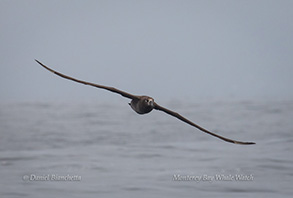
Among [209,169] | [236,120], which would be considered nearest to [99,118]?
[236,120]

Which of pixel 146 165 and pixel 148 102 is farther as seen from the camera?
pixel 146 165

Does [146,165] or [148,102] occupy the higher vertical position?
[148,102]

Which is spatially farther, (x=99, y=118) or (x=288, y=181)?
(x=99, y=118)

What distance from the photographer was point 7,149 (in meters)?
30.1

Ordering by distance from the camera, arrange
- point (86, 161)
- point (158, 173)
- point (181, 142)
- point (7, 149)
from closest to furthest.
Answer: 1. point (158, 173)
2. point (86, 161)
3. point (7, 149)
4. point (181, 142)

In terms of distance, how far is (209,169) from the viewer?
22062mm

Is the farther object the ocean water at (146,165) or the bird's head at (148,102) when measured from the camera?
the ocean water at (146,165)

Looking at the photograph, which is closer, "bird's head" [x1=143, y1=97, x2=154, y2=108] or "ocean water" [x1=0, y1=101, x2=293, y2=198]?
"bird's head" [x1=143, y1=97, x2=154, y2=108]

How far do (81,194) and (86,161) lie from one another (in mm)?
6854

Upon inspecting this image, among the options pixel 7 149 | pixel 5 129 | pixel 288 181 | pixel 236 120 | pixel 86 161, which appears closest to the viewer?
pixel 288 181

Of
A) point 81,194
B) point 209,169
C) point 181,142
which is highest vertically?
point 181,142

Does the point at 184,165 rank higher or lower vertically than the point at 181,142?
lower

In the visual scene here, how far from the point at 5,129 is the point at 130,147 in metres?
16.3

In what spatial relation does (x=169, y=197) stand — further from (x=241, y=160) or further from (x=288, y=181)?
(x=241, y=160)
